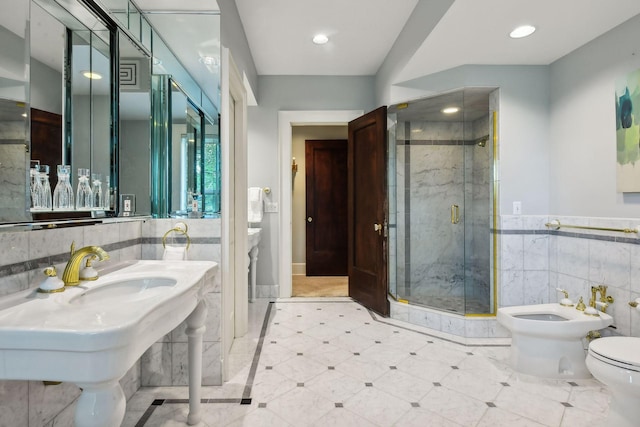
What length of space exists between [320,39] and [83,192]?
2.35 metres

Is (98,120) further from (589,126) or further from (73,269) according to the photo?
(589,126)

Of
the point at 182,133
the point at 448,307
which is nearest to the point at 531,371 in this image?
the point at 448,307

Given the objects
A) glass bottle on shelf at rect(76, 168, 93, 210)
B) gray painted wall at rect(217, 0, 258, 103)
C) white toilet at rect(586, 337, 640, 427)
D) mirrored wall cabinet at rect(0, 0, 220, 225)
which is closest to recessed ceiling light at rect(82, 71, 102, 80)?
mirrored wall cabinet at rect(0, 0, 220, 225)

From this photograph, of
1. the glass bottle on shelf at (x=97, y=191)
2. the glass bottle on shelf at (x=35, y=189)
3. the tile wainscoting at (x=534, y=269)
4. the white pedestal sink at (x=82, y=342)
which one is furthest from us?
the tile wainscoting at (x=534, y=269)

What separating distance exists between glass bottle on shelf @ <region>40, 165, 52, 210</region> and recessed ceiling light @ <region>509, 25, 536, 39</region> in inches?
109

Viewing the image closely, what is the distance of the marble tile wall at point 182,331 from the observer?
200 cm

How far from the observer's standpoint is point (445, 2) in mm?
2043

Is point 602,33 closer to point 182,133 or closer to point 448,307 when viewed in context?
point 448,307

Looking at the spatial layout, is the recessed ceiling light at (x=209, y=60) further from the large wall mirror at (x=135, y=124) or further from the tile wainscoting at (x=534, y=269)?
the tile wainscoting at (x=534, y=269)

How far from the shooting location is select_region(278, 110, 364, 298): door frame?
3.79 meters

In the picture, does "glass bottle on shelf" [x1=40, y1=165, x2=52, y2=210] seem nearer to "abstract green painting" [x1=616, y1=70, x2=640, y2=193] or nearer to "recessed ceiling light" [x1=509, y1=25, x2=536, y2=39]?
"recessed ceiling light" [x1=509, y1=25, x2=536, y2=39]

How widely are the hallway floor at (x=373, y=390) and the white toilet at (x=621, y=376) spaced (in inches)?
7.8

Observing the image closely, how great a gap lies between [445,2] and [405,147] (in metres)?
1.59

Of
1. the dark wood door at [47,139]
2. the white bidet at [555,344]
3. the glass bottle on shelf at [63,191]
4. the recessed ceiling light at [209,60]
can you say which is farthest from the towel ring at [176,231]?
the white bidet at [555,344]
